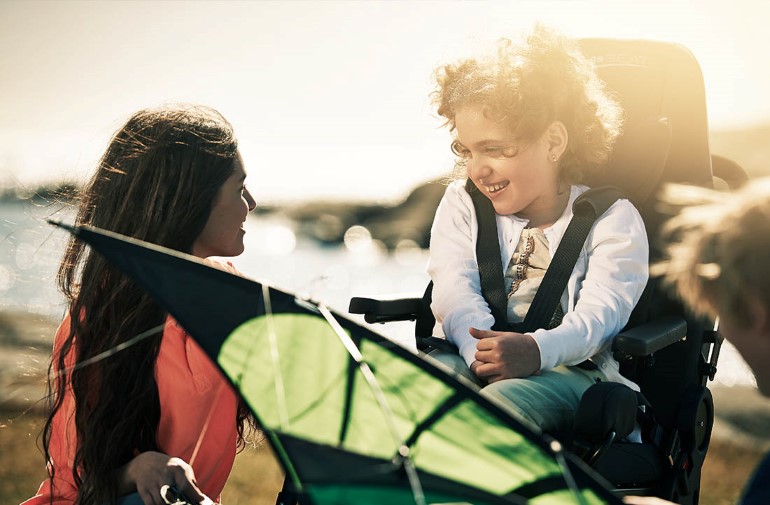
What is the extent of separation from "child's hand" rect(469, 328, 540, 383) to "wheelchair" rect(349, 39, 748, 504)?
0.61ft

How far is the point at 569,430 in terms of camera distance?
2059 mm

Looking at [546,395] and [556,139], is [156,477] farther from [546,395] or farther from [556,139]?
[556,139]

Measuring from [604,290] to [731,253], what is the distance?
93 centimetres

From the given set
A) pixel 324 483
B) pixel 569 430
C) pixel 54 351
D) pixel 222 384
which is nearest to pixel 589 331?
pixel 569 430

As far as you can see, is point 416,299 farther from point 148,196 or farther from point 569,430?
point 148,196

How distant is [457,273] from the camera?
8.23 ft

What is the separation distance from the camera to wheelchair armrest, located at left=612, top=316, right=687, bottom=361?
2.12 meters

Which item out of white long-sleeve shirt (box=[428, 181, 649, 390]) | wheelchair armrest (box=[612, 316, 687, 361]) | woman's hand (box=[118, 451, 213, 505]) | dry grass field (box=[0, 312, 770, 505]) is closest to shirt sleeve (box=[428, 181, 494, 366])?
white long-sleeve shirt (box=[428, 181, 649, 390])

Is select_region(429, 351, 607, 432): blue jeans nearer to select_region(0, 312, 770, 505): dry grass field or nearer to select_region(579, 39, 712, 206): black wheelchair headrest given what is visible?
select_region(579, 39, 712, 206): black wheelchair headrest

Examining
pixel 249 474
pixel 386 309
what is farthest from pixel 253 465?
pixel 386 309

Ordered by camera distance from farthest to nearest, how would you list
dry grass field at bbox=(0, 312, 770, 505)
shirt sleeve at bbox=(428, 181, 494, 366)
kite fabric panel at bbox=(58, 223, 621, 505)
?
dry grass field at bbox=(0, 312, 770, 505)
shirt sleeve at bbox=(428, 181, 494, 366)
kite fabric panel at bbox=(58, 223, 621, 505)

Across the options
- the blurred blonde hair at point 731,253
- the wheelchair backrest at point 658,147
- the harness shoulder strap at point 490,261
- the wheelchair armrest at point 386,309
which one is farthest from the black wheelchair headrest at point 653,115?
the blurred blonde hair at point 731,253

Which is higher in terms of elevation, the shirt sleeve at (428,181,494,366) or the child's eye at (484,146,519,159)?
the child's eye at (484,146,519,159)

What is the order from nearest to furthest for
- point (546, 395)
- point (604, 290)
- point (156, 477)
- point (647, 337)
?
point (156, 477), point (546, 395), point (647, 337), point (604, 290)
